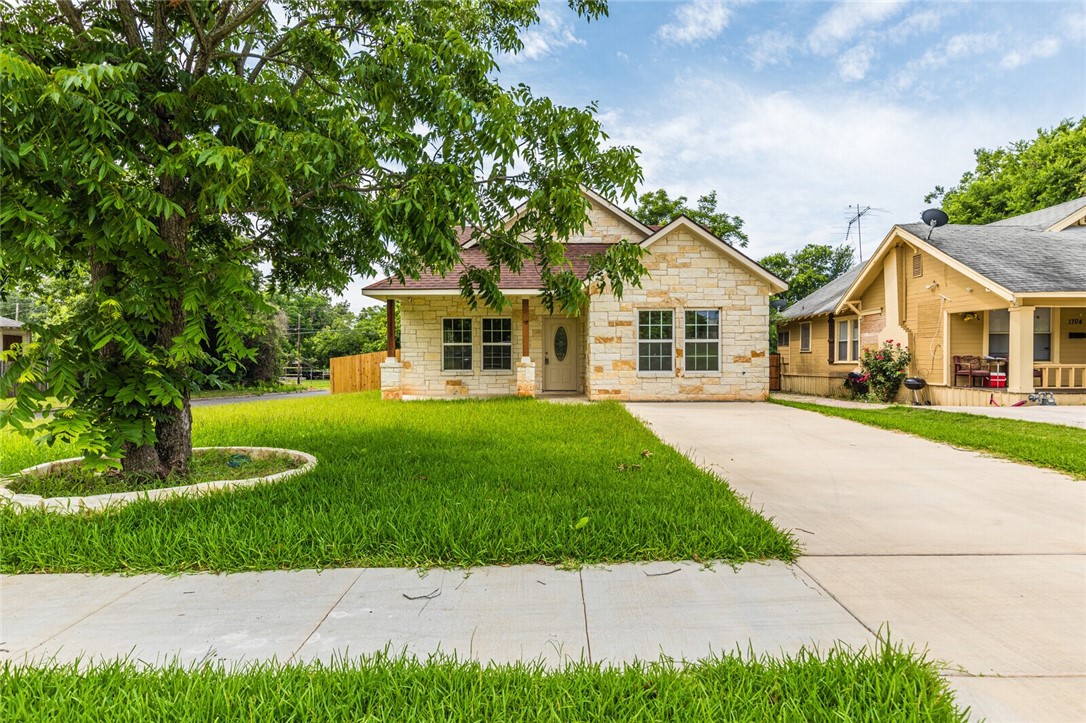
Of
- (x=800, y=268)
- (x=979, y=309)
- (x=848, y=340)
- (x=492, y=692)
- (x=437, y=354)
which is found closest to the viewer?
(x=492, y=692)

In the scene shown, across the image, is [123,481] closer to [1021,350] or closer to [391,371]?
[391,371]

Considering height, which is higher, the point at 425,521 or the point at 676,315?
the point at 676,315

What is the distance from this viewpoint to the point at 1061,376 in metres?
12.2

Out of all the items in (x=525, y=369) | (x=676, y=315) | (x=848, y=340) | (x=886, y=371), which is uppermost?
(x=676, y=315)

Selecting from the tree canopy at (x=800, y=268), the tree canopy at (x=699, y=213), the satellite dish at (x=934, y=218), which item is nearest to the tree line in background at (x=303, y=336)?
the tree canopy at (x=699, y=213)

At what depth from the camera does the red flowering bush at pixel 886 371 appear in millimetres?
13422

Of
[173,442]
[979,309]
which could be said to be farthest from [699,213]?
[173,442]

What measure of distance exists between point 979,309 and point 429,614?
49.7 ft

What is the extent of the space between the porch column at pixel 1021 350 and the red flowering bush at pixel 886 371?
220 centimetres

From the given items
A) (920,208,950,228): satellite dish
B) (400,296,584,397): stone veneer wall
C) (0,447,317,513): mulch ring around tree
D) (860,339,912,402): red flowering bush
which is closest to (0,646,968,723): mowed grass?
(0,447,317,513): mulch ring around tree

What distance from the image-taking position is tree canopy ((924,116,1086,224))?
24.2 meters

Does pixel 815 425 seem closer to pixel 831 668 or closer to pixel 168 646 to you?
pixel 831 668

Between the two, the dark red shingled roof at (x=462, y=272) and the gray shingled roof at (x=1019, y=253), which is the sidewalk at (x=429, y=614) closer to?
the dark red shingled roof at (x=462, y=272)

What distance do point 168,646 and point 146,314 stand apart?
102 inches
